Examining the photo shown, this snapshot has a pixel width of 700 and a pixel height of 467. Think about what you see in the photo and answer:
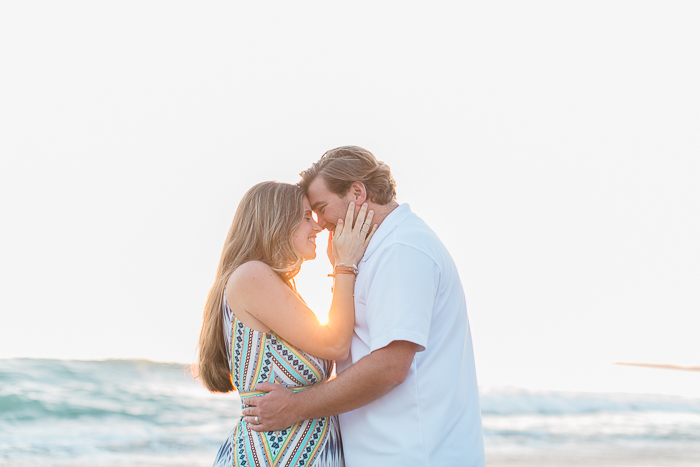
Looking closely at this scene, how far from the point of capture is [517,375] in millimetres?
14922

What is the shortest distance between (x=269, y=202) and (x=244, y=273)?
360 millimetres

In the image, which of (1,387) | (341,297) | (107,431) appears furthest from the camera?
(1,387)

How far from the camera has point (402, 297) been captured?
2215 mm

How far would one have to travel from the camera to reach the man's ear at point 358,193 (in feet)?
8.90

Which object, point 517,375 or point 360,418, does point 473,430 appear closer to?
point 360,418

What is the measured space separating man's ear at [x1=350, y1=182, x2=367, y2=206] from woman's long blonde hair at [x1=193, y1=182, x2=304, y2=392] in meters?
0.24

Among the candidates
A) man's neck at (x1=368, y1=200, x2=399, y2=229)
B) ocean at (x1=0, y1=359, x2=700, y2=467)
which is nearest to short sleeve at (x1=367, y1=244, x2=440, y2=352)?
man's neck at (x1=368, y1=200, x2=399, y2=229)

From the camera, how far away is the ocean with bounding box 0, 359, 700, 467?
8293 mm

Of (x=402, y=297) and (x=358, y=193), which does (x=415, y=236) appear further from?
(x=358, y=193)

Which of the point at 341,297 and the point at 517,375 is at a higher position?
the point at 341,297

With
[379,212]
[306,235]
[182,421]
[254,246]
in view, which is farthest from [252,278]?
[182,421]

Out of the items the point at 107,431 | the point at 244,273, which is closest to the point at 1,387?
the point at 107,431

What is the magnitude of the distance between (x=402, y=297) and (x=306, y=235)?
0.74 metres

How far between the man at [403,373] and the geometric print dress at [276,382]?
0.06 metres
